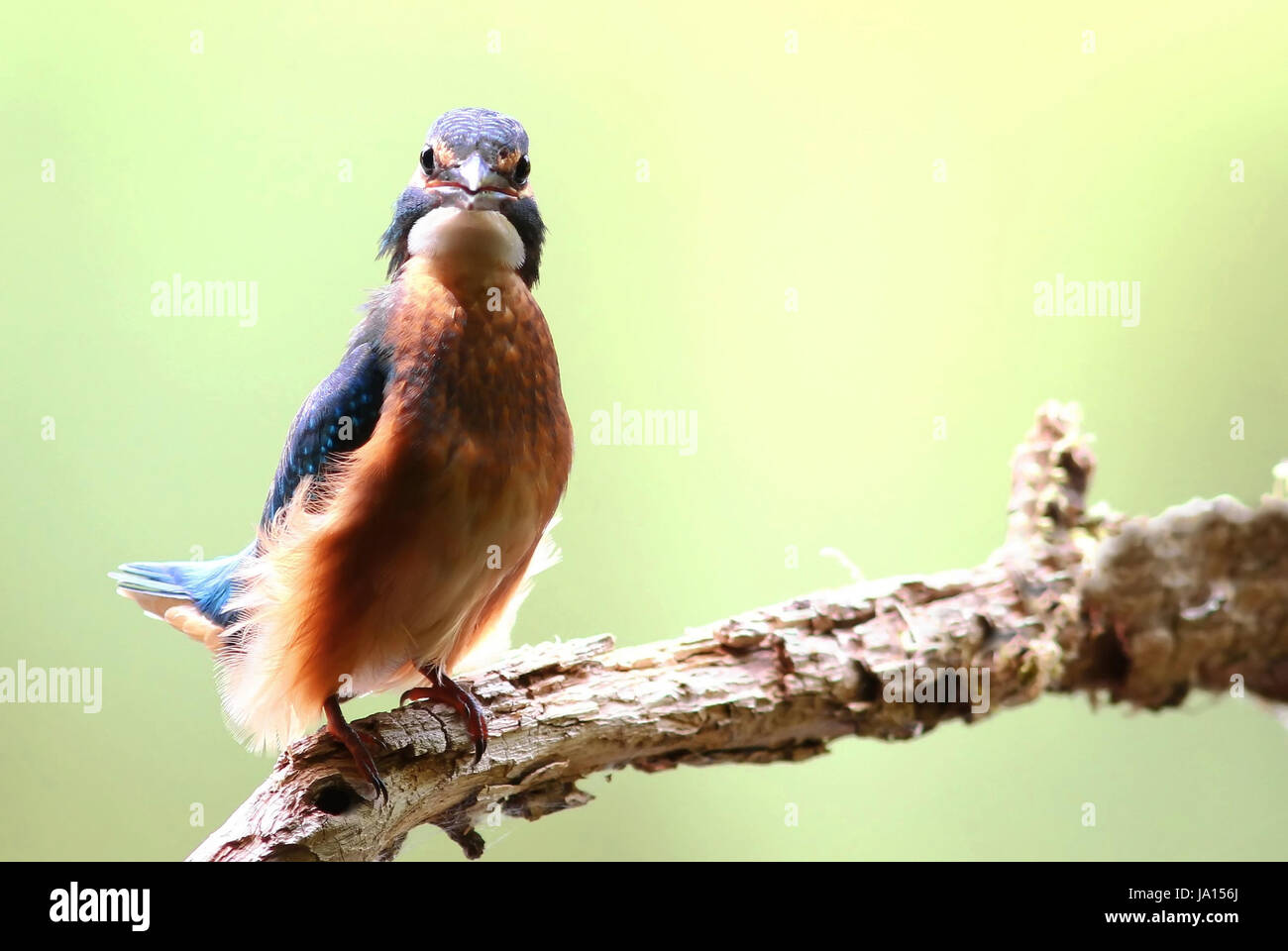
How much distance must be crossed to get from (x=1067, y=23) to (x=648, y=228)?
1.51 meters

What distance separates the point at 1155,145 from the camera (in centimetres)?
344

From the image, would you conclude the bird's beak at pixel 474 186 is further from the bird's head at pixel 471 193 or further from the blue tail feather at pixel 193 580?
the blue tail feather at pixel 193 580

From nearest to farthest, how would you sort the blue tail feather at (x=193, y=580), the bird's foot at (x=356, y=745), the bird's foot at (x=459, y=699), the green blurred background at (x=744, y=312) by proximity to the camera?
the bird's foot at (x=356, y=745) < the bird's foot at (x=459, y=699) < the blue tail feather at (x=193, y=580) < the green blurred background at (x=744, y=312)

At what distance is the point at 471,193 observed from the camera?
1.88 m

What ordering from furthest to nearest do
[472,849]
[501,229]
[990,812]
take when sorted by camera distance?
[990,812] < [472,849] < [501,229]

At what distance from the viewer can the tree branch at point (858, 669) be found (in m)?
1.95

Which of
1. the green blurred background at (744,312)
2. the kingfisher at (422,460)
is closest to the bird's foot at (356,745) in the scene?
the kingfisher at (422,460)

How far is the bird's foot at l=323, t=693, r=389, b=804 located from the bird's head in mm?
906

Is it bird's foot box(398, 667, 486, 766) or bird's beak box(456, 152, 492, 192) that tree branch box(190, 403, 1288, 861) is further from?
bird's beak box(456, 152, 492, 192)

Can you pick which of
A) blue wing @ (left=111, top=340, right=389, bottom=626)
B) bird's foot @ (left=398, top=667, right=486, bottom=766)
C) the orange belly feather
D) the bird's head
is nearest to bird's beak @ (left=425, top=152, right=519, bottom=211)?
the bird's head

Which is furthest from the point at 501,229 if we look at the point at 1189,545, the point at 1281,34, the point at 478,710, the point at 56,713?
the point at 1281,34

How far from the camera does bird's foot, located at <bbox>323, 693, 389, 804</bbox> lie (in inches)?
73.6

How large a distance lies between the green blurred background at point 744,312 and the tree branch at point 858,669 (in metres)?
0.51
